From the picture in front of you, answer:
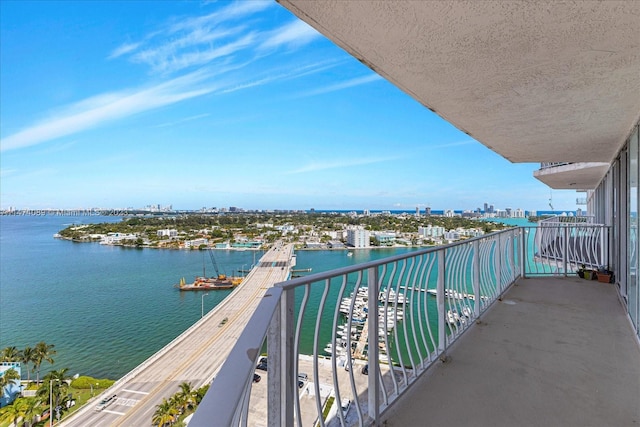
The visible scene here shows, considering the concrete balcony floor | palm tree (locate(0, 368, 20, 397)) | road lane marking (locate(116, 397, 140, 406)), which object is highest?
the concrete balcony floor

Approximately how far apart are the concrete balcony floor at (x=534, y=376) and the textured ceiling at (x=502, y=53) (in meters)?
2.19

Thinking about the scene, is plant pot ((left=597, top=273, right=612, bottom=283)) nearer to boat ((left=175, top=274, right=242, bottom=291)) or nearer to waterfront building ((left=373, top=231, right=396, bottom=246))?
boat ((left=175, top=274, right=242, bottom=291))

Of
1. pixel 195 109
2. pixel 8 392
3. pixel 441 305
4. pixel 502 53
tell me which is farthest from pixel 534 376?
pixel 195 109

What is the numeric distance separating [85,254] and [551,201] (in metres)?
62.5

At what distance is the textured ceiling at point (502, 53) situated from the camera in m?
1.48

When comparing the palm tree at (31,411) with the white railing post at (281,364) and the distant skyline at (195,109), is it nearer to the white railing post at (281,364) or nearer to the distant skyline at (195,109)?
the distant skyline at (195,109)

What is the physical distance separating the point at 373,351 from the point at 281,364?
32.1 inches

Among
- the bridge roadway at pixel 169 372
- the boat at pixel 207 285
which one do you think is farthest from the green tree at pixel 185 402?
the boat at pixel 207 285

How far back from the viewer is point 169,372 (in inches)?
659

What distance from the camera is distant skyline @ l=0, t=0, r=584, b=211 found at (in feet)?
55.0

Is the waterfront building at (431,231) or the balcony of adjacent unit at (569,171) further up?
the balcony of adjacent unit at (569,171)

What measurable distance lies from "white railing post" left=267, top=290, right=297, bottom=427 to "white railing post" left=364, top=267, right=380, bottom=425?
693mm

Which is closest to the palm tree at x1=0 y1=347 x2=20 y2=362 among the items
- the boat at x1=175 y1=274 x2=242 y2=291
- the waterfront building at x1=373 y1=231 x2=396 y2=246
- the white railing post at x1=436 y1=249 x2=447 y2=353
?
the boat at x1=175 y1=274 x2=242 y2=291

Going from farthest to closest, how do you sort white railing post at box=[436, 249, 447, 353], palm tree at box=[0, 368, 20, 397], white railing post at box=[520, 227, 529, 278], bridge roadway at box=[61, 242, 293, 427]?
palm tree at box=[0, 368, 20, 397] < bridge roadway at box=[61, 242, 293, 427] < white railing post at box=[520, 227, 529, 278] < white railing post at box=[436, 249, 447, 353]
